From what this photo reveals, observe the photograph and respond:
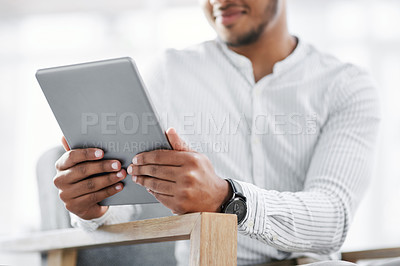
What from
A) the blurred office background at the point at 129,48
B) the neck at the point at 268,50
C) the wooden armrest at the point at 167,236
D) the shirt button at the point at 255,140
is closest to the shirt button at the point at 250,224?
the wooden armrest at the point at 167,236

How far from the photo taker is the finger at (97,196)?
0.78 m

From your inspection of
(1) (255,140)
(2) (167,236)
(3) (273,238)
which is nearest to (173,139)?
(2) (167,236)

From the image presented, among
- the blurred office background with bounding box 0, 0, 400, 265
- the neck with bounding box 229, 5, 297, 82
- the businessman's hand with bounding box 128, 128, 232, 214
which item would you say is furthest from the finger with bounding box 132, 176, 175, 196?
the blurred office background with bounding box 0, 0, 400, 265

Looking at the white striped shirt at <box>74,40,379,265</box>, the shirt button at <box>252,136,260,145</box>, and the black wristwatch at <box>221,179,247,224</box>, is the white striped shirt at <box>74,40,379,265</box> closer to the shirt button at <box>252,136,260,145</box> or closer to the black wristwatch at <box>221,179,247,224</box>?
the shirt button at <box>252,136,260,145</box>

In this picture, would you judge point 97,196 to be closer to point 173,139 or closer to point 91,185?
point 91,185

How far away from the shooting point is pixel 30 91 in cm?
302

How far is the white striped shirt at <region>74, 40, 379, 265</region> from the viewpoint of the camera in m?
1.01

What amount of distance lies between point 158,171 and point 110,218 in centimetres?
25

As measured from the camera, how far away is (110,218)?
2.98 feet

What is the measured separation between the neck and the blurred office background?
1.56 m

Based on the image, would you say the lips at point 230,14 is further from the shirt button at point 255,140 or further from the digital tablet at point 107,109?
the digital tablet at point 107,109

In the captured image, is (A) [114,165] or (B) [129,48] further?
(B) [129,48]

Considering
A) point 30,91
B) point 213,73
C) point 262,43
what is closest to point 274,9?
point 262,43

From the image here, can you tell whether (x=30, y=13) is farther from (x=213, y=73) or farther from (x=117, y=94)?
(x=117, y=94)
